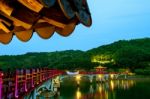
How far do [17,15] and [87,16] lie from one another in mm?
805

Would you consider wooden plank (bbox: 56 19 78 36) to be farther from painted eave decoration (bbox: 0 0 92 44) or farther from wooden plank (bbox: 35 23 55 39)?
wooden plank (bbox: 35 23 55 39)

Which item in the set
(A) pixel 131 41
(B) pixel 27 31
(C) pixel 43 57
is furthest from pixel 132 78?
(B) pixel 27 31

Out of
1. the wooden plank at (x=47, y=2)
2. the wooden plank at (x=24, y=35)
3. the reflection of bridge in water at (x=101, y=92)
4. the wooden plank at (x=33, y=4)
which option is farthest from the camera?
the reflection of bridge in water at (x=101, y=92)

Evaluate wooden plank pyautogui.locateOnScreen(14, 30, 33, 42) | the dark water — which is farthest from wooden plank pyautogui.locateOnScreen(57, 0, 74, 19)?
the dark water

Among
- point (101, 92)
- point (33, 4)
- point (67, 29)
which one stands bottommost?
point (101, 92)

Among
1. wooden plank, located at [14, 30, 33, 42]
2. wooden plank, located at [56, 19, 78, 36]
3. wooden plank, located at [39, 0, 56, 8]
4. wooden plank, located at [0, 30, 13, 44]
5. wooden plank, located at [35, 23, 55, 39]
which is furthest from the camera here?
wooden plank, located at [0, 30, 13, 44]

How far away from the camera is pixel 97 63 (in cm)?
13900

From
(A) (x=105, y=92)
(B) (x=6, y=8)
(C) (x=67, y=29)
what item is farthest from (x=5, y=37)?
(A) (x=105, y=92)

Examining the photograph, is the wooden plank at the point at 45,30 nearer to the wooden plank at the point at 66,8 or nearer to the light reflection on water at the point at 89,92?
the wooden plank at the point at 66,8

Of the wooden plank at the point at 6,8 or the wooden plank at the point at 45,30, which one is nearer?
the wooden plank at the point at 6,8

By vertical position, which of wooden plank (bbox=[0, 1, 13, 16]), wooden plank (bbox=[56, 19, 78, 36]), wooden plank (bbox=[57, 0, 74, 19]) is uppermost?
wooden plank (bbox=[0, 1, 13, 16])

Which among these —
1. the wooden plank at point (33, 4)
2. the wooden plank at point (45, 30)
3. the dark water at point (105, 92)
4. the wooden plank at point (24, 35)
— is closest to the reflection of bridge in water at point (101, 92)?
the dark water at point (105, 92)

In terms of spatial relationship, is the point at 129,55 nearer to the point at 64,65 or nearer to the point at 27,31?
the point at 64,65

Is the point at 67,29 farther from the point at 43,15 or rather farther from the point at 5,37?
the point at 5,37
